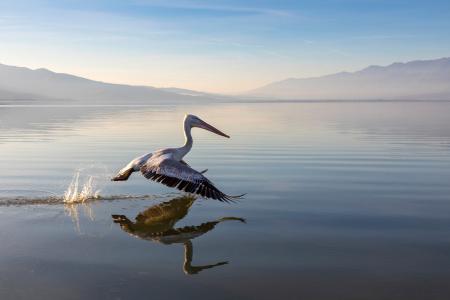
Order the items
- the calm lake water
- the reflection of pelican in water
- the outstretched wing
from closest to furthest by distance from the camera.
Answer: the calm lake water → the reflection of pelican in water → the outstretched wing

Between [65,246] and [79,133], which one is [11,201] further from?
[79,133]

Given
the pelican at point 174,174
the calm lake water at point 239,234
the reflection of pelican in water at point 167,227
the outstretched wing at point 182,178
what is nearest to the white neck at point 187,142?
the pelican at point 174,174

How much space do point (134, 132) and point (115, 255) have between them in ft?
78.3

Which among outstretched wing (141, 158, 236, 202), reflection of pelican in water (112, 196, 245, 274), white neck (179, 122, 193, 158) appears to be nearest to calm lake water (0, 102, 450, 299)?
reflection of pelican in water (112, 196, 245, 274)

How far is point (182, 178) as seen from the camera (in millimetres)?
10734

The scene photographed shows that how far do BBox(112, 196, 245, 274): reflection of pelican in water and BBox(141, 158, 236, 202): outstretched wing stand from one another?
544mm

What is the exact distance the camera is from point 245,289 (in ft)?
21.5

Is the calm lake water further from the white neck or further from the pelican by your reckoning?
the white neck

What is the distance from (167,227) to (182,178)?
1342mm

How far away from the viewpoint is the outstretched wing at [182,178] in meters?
10.5

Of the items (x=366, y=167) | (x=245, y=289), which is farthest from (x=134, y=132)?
(x=245, y=289)

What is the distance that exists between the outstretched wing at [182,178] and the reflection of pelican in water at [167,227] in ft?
1.78

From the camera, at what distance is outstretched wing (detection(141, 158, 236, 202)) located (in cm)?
1048

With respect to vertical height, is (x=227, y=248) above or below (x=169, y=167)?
below
